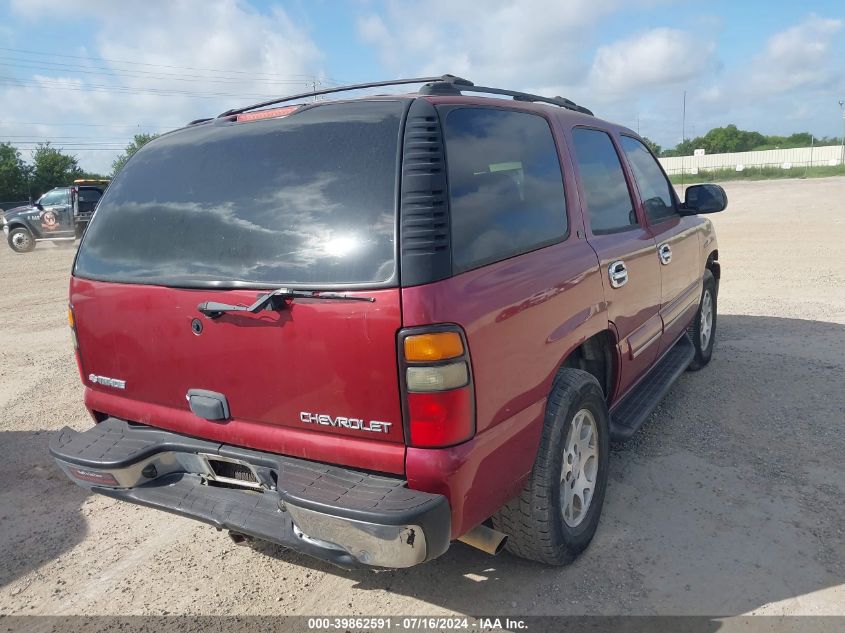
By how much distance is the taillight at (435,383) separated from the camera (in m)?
2.09

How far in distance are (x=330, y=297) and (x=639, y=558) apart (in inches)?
74.0

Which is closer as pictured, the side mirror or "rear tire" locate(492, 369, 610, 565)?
"rear tire" locate(492, 369, 610, 565)

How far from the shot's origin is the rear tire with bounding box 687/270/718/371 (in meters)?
5.34

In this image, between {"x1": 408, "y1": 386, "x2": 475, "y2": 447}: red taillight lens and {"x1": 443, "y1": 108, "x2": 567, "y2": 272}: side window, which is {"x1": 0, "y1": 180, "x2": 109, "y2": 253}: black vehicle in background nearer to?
{"x1": 443, "y1": 108, "x2": 567, "y2": 272}: side window

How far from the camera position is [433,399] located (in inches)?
83.0

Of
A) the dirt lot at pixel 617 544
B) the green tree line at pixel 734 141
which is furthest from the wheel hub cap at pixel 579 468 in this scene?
the green tree line at pixel 734 141

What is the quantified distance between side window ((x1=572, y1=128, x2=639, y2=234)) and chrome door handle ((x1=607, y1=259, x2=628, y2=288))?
18 centimetres

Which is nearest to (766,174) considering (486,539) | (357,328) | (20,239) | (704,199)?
(20,239)

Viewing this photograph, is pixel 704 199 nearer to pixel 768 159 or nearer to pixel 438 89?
pixel 438 89

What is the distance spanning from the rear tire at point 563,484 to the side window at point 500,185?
670 mm

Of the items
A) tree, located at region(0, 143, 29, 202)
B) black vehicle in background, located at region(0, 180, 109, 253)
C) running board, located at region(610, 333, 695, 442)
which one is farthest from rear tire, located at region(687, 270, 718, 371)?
tree, located at region(0, 143, 29, 202)

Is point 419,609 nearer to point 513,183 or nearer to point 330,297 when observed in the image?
point 330,297

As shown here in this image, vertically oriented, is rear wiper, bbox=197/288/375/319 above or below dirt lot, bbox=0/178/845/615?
above

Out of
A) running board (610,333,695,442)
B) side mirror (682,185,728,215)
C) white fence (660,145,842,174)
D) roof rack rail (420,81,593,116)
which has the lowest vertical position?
running board (610,333,695,442)
